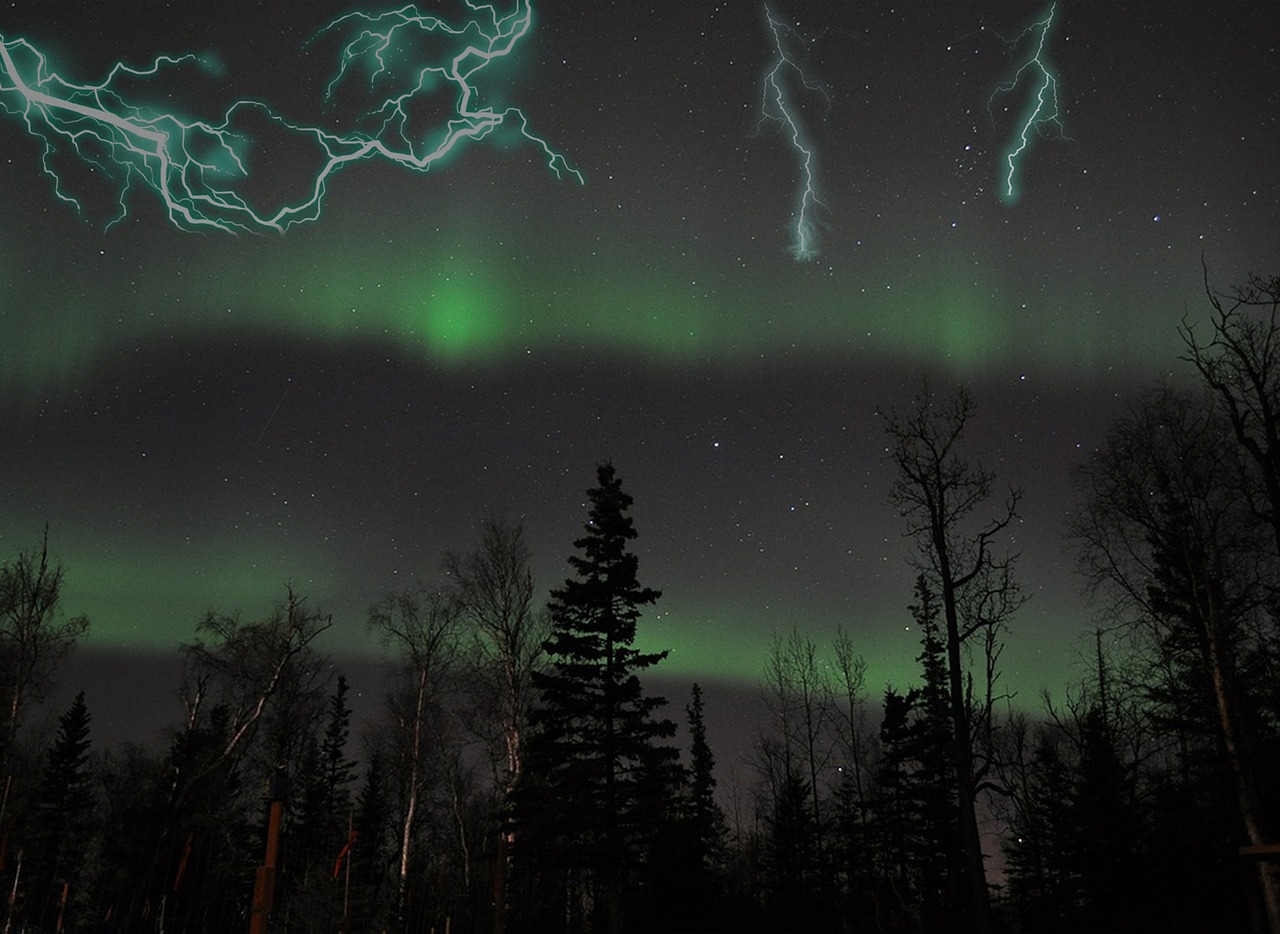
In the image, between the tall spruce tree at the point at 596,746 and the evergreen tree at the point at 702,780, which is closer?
the tall spruce tree at the point at 596,746

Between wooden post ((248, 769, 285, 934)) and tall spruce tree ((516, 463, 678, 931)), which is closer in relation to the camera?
wooden post ((248, 769, 285, 934))

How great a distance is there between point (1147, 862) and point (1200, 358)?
2314cm


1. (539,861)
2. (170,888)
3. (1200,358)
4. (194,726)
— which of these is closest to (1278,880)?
(1200,358)

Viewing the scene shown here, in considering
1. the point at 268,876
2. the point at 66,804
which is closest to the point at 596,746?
the point at 268,876

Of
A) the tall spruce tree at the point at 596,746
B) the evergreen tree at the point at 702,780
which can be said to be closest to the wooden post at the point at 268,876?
the tall spruce tree at the point at 596,746

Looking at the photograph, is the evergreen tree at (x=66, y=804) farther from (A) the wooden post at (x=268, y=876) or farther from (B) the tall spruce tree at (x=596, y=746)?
(A) the wooden post at (x=268, y=876)

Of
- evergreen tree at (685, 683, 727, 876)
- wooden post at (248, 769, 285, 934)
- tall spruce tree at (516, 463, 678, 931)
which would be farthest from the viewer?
evergreen tree at (685, 683, 727, 876)

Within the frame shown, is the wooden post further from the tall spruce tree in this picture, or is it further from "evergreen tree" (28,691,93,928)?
"evergreen tree" (28,691,93,928)

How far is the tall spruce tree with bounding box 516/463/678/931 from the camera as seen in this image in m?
22.0

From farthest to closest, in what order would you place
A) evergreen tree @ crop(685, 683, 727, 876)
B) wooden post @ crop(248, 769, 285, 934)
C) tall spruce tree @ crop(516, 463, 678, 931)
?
evergreen tree @ crop(685, 683, 727, 876)
tall spruce tree @ crop(516, 463, 678, 931)
wooden post @ crop(248, 769, 285, 934)

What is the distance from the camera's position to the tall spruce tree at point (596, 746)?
866 inches

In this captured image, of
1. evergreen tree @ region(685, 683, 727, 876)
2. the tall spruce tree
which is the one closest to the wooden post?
the tall spruce tree

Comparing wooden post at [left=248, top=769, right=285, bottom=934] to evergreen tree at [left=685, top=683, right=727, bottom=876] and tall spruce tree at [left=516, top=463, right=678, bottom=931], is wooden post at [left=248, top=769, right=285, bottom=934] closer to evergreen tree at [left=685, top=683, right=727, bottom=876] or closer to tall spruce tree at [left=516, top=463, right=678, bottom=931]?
tall spruce tree at [left=516, top=463, right=678, bottom=931]

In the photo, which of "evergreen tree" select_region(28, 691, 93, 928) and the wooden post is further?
"evergreen tree" select_region(28, 691, 93, 928)
